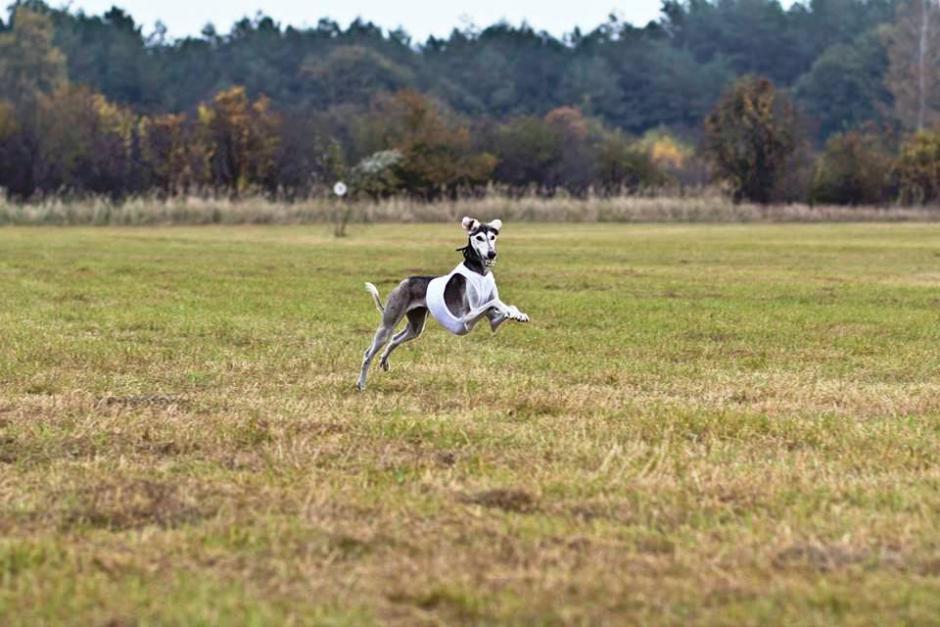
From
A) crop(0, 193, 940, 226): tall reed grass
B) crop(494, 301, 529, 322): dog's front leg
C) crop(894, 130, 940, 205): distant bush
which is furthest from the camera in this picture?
crop(894, 130, 940, 205): distant bush

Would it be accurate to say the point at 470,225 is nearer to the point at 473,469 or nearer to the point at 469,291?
the point at 469,291

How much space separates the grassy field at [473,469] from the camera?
16.6 ft

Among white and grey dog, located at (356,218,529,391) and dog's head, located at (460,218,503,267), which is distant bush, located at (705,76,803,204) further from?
dog's head, located at (460,218,503,267)

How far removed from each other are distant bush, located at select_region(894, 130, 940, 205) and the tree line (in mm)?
84

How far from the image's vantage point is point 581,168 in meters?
72.0

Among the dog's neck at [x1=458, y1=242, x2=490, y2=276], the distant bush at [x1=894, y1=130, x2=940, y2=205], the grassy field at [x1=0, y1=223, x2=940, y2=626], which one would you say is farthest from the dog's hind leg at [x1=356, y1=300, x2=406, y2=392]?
the distant bush at [x1=894, y1=130, x2=940, y2=205]

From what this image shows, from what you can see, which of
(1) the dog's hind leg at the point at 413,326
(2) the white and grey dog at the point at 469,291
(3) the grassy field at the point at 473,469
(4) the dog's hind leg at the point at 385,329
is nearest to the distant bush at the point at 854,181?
(3) the grassy field at the point at 473,469

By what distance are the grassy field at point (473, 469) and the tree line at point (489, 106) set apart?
3550 centimetres

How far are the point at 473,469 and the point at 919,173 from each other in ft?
184

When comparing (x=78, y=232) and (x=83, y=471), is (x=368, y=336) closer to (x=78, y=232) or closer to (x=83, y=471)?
(x=83, y=471)

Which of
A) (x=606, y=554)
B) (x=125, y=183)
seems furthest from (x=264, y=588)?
(x=125, y=183)

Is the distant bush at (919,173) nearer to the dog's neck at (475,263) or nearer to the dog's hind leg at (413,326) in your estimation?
the dog's hind leg at (413,326)

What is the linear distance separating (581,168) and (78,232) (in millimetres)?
33812

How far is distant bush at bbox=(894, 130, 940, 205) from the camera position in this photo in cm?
6022
